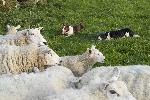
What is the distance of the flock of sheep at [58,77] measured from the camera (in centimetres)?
870

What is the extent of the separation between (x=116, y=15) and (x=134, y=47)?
310 inches

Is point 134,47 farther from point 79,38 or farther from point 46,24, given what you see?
point 46,24

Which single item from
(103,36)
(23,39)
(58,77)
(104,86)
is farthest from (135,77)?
(103,36)

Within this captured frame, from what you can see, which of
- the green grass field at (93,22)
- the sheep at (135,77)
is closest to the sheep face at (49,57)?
the sheep at (135,77)

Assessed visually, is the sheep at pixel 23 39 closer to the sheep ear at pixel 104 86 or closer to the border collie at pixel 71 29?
the border collie at pixel 71 29

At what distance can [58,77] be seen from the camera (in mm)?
10641

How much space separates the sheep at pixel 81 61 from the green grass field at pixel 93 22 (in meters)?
0.93

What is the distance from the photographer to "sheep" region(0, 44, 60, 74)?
12606mm

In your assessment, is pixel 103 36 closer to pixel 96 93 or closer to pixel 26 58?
pixel 26 58

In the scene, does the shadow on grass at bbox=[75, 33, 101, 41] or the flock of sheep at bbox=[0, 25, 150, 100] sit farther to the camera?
the shadow on grass at bbox=[75, 33, 101, 41]

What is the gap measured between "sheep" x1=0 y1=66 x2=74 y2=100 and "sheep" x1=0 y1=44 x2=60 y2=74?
78.3 inches

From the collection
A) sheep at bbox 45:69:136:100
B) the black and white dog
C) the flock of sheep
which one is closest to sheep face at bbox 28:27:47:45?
the flock of sheep

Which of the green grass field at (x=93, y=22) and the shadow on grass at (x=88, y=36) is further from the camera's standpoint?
the shadow on grass at (x=88, y=36)

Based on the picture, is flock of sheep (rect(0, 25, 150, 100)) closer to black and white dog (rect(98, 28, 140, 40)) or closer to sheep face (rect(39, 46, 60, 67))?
sheep face (rect(39, 46, 60, 67))
